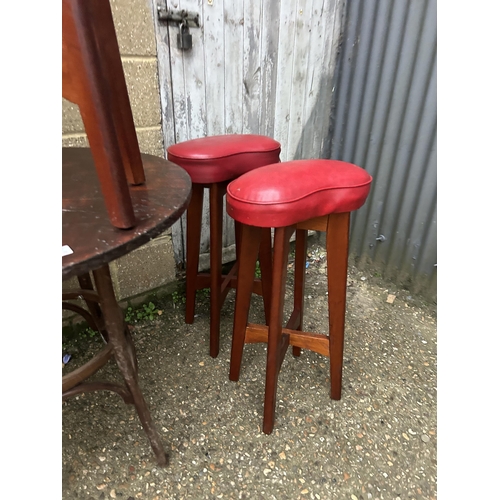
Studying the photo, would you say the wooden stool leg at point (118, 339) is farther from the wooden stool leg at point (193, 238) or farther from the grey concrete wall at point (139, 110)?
the grey concrete wall at point (139, 110)

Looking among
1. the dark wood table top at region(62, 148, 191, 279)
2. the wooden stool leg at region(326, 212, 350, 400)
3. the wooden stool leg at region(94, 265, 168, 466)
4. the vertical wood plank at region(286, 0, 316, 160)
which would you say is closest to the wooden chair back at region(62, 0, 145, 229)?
the dark wood table top at region(62, 148, 191, 279)

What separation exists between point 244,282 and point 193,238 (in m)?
0.48

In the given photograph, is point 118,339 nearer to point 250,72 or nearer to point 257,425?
point 257,425

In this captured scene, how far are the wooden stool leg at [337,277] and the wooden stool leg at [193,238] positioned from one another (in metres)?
0.66

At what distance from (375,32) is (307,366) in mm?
2010

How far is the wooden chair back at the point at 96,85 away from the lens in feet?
2.07

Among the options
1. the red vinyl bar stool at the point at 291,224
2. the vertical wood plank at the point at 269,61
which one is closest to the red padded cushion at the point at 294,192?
the red vinyl bar stool at the point at 291,224

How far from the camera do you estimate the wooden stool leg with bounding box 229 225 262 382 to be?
4.44ft

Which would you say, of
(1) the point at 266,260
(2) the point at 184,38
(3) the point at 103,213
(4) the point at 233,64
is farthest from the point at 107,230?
(4) the point at 233,64

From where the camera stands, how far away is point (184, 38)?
6.03 feet

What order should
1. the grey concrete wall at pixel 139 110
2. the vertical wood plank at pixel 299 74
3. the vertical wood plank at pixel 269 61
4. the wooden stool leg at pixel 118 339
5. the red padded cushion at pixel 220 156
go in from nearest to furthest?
the wooden stool leg at pixel 118 339
the red padded cushion at pixel 220 156
the grey concrete wall at pixel 139 110
the vertical wood plank at pixel 269 61
the vertical wood plank at pixel 299 74

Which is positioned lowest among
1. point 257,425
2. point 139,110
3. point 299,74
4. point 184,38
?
point 257,425

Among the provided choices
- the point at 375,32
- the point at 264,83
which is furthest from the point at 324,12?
the point at 264,83

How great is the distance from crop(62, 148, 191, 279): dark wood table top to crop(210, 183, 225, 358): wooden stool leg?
1.44 feet
